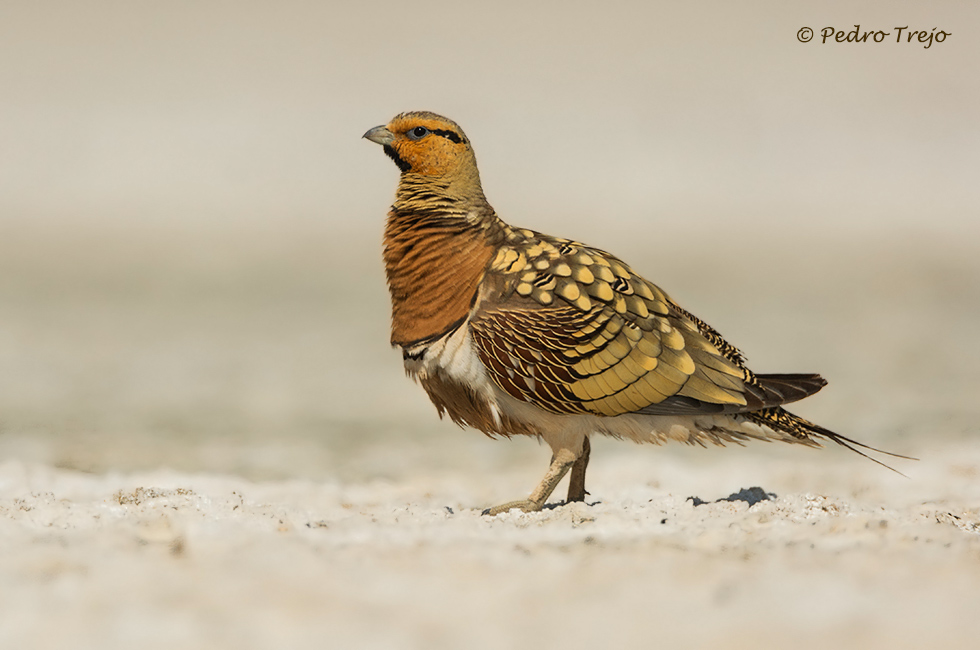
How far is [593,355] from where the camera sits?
6.57 meters

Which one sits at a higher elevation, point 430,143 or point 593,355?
point 430,143

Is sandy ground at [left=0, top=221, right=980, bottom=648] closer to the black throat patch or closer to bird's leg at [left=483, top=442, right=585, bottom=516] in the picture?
bird's leg at [left=483, top=442, right=585, bottom=516]

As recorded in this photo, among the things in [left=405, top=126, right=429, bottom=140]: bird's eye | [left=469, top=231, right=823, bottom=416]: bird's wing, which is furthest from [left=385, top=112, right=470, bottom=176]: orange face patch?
[left=469, top=231, right=823, bottom=416]: bird's wing

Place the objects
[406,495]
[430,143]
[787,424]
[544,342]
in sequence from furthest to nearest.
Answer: [406,495] < [430,143] < [787,424] < [544,342]

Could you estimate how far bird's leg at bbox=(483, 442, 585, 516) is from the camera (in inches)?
269

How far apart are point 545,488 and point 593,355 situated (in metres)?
0.99

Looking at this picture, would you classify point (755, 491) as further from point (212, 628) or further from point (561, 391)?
point (212, 628)

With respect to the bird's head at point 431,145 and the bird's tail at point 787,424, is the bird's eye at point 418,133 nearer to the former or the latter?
the bird's head at point 431,145

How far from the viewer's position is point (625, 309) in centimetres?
672

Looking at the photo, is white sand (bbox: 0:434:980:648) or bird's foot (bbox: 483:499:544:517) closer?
white sand (bbox: 0:434:980:648)

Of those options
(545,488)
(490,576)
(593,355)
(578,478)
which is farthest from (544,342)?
(490,576)

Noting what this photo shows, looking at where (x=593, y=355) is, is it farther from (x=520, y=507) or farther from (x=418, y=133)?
(x=418, y=133)

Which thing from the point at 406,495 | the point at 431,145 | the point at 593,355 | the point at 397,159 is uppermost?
the point at 431,145

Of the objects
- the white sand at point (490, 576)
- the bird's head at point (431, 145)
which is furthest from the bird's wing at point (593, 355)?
the bird's head at point (431, 145)
